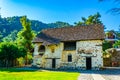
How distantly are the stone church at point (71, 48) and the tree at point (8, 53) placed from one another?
3.71m

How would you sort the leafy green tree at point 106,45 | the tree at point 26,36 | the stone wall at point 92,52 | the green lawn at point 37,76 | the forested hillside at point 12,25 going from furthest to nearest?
1. the forested hillside at point 12,25
2. the leafy green tree at point 106,45
3. the tree at point 26,36
4. the stone wall at point 92,52
5. the green lawn at point 37,76

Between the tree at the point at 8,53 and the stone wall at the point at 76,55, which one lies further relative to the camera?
the tree at the point at 8,53

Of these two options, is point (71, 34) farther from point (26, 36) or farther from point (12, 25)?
point (12, 25)

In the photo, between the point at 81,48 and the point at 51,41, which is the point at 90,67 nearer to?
the point at 81,48

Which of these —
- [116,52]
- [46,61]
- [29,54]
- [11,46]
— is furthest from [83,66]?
[29,54]

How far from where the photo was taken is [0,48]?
43531mm

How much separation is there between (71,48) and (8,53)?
40.5 feet

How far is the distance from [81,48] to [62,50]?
154 inches

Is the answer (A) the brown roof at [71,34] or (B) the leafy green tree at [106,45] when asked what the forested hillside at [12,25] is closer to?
(B) the leafy green tree at [106,45]

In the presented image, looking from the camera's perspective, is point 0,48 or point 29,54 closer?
point 0,48

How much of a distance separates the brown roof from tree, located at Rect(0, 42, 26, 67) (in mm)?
4436

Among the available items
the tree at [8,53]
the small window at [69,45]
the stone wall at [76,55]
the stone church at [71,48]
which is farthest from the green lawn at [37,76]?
the tree at [8,53]

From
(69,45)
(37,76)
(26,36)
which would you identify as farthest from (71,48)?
(37,76)

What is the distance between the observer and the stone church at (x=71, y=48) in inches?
1554
